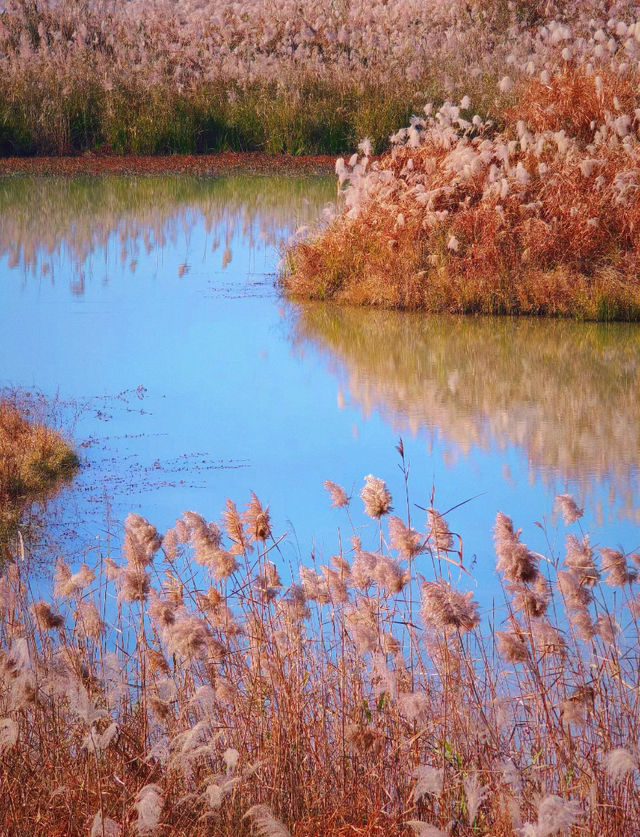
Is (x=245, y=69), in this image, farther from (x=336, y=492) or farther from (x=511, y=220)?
(x=336, y=492)

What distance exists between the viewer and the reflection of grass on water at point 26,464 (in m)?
5.05

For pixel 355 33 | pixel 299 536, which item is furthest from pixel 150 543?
pixel 355 33

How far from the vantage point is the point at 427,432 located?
6.20 metres

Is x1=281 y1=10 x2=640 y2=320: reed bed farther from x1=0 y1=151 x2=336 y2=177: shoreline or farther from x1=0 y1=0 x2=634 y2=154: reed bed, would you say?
x1=0 y1=0 x2=634 y2=154: reed bed

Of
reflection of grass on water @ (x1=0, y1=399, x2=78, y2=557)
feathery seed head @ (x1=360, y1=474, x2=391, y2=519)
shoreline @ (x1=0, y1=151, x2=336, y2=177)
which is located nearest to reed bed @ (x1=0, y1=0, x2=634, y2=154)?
shoreline @ (x1=0, y1=151, x2=336, y2=177)

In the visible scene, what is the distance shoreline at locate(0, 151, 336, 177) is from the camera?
1579 cm

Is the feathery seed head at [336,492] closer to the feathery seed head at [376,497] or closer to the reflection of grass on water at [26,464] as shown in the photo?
the feathery seed head at [376,497]

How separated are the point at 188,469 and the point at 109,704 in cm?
320

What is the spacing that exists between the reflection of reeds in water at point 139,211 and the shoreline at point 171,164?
0.41 meters

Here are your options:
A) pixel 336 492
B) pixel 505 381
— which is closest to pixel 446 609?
pixel 336 492

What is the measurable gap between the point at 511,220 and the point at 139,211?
547 cm

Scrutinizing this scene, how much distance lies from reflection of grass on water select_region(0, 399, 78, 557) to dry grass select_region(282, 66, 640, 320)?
3.64m

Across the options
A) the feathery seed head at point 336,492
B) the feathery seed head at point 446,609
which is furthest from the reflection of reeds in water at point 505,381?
the feathery seed head at point 446,609

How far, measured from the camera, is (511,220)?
8.73m
